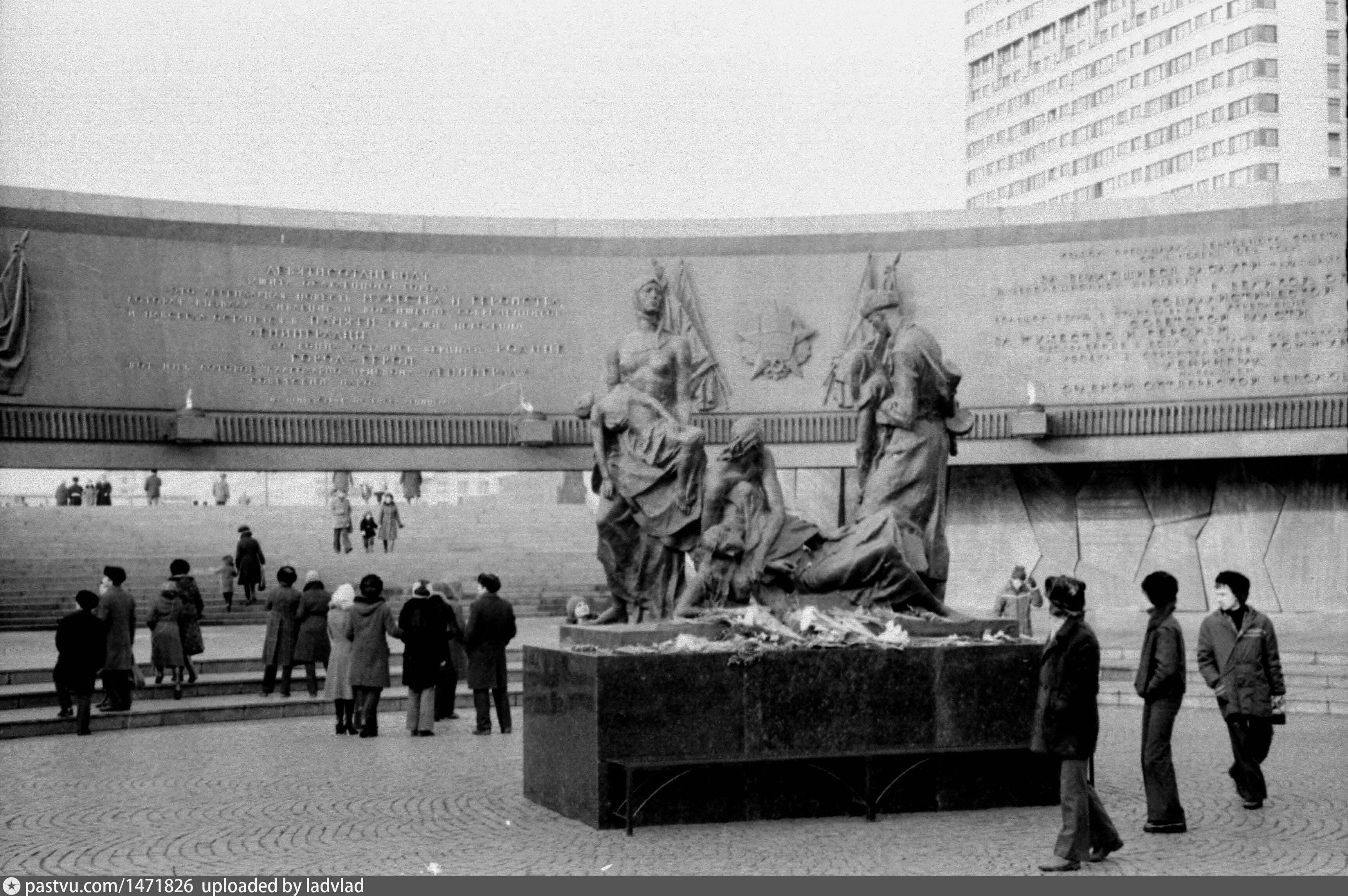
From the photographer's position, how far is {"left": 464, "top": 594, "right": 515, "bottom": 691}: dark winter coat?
13.5 metres

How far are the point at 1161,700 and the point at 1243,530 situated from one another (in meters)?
12.0

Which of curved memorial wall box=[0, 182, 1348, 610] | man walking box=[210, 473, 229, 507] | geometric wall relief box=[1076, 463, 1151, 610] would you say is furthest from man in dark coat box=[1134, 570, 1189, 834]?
man walking box=[210, 473, 229, 507]

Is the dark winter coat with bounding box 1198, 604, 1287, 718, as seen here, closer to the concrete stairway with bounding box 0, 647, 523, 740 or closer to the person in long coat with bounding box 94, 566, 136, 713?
the concrete stairway with bounding box 0, 647, 523, 740

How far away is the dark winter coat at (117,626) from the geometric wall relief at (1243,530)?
40.7 feet

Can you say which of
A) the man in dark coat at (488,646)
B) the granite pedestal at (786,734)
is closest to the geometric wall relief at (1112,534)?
the man in dark coat at (488,646)

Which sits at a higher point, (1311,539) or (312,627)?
(1311,539)

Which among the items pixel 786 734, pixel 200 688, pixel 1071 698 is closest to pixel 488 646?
pixel 200 688

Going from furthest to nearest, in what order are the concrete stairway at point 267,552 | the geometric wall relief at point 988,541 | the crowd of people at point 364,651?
the concrete stairway at point 267,552, the geometric wall relief at point 988,541, the crowd of people at point 364,651

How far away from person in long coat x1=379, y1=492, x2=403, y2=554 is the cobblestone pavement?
42.1ft

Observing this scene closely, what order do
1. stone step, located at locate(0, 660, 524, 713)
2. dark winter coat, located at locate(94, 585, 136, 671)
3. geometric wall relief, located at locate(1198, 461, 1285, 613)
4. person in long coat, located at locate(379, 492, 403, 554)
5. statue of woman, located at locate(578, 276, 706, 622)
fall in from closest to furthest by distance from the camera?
statue of woman, located at locate(578, 276, 706, 622) → dark winter coat, located at locate(94, 585, 136, 671) → stone step, located at locate(0, 660, 524, 713) → geometric wall relief, located at locate(1198, 461, 1285, 613) → person in long coat, located at locate(379, 492, 403, 554)

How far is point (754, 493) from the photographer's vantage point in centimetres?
1062

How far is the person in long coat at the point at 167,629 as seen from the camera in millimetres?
14961

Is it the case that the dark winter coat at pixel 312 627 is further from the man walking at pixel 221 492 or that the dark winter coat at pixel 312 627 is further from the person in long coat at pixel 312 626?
the man walking at pixel 221 492

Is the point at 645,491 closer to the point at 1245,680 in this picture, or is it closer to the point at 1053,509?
the point at 1245,680
